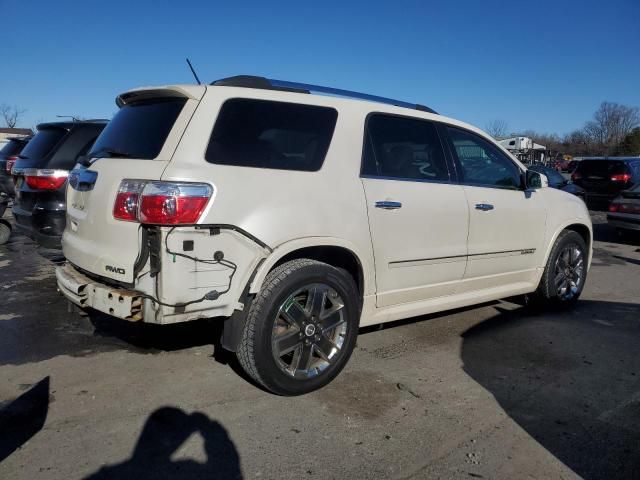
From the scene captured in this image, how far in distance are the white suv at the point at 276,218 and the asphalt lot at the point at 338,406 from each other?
0.39m

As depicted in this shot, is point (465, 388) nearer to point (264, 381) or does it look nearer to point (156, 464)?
point (264, 381)

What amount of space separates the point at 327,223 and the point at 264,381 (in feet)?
3.56

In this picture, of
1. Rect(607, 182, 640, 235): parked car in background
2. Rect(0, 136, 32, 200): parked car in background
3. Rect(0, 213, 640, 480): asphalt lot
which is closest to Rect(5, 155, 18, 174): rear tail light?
Rect(0, 136, 32, 200): parked car in background

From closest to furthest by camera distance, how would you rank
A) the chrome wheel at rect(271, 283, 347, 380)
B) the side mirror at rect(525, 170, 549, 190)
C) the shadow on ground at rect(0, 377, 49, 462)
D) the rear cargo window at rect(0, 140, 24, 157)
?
the shadow on ground at rect(0, 377, 49, 462) < the chrome wheel at rect(271, 283, 347, 380) < the side mirror at rect(525, 170, 549, 190) < the rear cargo window at rect(0, 140, 24, 157)

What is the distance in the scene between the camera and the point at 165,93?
345cm

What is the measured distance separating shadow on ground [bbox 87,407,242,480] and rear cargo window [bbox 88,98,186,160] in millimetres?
1574

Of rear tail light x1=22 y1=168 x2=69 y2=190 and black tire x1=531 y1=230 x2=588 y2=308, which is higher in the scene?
rear tail light x1=22 y1=168 x2=69 y2=190

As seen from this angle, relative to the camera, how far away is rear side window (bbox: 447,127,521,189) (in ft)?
14.9

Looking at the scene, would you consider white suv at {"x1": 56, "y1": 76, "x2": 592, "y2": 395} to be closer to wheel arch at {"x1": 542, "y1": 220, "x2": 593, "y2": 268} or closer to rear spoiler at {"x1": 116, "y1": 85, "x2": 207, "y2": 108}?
rear spoiler at {"x1": 116, "y1": 85, "x2": 207, "y2": 108}

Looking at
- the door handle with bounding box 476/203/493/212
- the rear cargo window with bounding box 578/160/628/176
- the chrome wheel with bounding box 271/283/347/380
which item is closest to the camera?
the chrome wheel with bounding box 271/283/347/380

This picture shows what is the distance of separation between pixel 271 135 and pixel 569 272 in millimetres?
3912

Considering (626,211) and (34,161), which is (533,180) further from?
(626,211)

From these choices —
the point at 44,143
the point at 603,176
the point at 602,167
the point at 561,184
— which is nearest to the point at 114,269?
the point at 44,143

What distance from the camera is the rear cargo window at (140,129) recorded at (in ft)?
10.7
